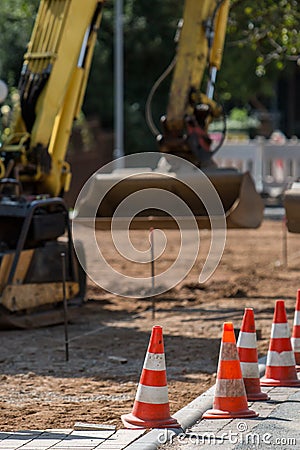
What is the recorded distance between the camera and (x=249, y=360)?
8703 mm

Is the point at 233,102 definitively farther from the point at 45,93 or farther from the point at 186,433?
the point at 186,433

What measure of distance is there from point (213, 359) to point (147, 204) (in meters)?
4.08

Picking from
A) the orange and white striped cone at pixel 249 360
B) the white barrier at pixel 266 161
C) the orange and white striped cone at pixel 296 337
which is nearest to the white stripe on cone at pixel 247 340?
the orange and white striped cone at pixel 249 360

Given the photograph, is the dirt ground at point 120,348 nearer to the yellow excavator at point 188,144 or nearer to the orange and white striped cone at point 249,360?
the orange and white striped cone at point 249,360

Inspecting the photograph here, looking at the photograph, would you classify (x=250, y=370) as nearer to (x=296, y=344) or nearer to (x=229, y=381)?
(x=229, y=381)

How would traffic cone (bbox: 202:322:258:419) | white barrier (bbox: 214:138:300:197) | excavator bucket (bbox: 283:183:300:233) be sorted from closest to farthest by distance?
traffic cone (bbox: 202:322:258:419), excavator bucket (bbox: 283:183:300:233), white barrier (bbox: 214:138:300:197)

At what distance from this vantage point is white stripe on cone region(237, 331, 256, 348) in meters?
8.75

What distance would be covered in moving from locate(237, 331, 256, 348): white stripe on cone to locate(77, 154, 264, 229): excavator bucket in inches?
177

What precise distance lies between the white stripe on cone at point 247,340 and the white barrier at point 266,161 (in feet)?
72.5

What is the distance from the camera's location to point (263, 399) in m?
8.54

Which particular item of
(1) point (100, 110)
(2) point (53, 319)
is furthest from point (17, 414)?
(1) point (100, 110)

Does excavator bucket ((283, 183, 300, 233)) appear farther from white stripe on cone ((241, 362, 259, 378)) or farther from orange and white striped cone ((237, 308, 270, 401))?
white stripe on cone ((241, 362, 259, 378))

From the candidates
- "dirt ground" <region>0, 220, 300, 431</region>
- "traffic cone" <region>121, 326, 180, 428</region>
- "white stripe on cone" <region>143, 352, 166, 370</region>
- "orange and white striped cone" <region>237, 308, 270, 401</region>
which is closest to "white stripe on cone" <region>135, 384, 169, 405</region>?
"traffic cone" <region>121, 326, 180, 428</region>

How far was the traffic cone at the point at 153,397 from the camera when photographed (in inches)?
302
